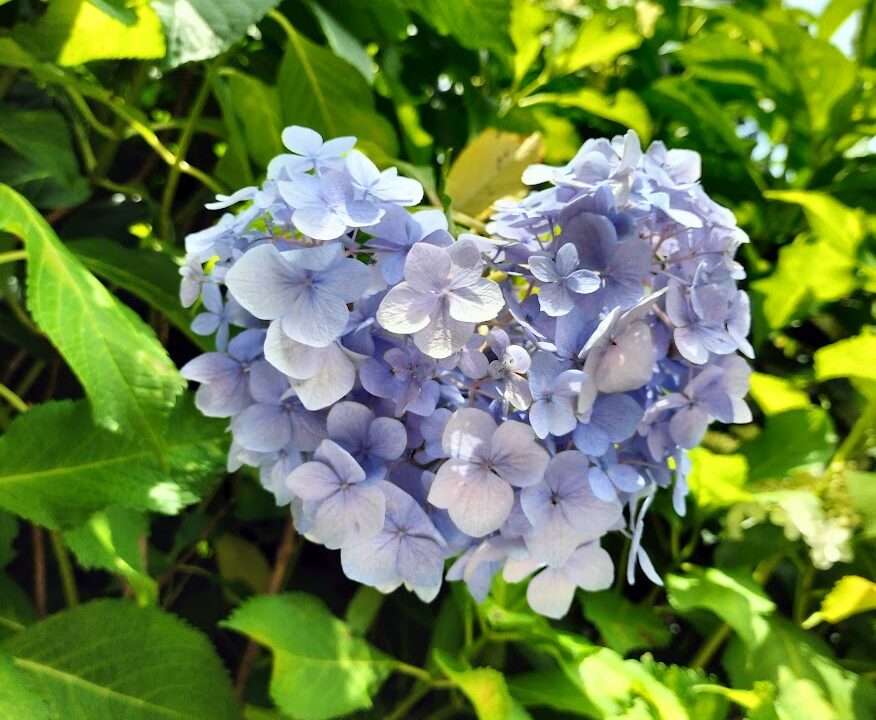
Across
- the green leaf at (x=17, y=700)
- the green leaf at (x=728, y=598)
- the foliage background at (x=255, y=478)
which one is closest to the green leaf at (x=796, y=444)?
the foliage background at (x=255, y=478)

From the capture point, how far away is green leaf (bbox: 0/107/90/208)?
56 centimetres

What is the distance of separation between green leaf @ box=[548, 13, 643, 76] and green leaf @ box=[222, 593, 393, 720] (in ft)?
1.98

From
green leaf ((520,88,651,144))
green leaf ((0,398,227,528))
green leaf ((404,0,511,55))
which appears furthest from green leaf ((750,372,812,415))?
green leaf ((0,398,227,528))

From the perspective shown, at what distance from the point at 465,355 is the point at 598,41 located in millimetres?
564

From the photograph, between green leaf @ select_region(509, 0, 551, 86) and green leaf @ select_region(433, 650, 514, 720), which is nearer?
green leaf @ select_region(433, 650, 514, 720)

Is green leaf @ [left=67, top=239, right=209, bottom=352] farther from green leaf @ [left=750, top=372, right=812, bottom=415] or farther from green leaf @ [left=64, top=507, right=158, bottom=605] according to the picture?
green leaf @ [left=750, top=372, right=812, bottom=415]

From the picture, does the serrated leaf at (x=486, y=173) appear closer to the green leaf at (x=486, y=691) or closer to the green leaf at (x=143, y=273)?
the green leaf at (x=143, y=273)

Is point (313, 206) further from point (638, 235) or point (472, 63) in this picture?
point (472, 63)

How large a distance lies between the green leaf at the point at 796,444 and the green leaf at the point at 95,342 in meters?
0.51

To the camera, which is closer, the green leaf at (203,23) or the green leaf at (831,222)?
the green leaf at (203,23)

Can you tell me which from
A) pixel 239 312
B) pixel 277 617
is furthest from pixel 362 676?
pixel 239 312

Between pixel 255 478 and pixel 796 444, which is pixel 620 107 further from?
pixel 255 478

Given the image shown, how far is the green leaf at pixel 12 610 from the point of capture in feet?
1.94

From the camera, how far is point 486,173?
56 centimetres
